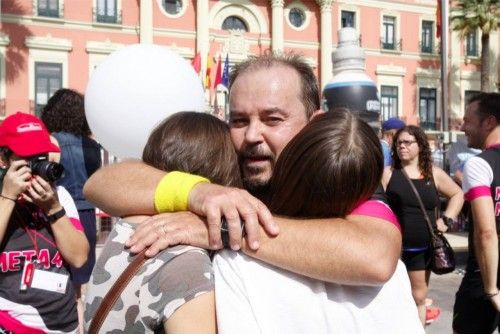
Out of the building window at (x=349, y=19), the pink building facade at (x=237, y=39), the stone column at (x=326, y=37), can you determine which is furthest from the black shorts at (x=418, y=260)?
the building window at (x=349, y=19)

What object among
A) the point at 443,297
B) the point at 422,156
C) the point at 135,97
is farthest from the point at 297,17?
the point at 135,97

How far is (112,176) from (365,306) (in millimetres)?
843

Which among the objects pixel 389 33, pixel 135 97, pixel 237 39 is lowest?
pixel 135 97

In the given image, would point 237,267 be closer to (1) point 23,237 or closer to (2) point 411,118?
(1) point 23,237

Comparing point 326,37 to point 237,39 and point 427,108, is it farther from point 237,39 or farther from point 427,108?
point 427,108

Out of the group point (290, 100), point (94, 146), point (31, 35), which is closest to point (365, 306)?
point (290, 100)

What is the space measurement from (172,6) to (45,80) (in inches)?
276

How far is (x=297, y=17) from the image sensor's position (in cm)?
3084

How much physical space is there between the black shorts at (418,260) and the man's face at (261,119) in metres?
3.55

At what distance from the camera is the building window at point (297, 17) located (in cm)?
3066

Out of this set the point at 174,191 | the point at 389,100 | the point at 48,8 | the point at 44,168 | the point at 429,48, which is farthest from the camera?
the point at 429,48

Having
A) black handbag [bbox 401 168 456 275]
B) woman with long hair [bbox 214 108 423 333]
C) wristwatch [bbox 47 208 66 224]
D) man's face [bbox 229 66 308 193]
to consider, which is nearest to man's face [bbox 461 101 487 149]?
black handbag [bbox 401 168 456 275]

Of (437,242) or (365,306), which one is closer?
(365,306)

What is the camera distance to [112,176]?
1.78 m
